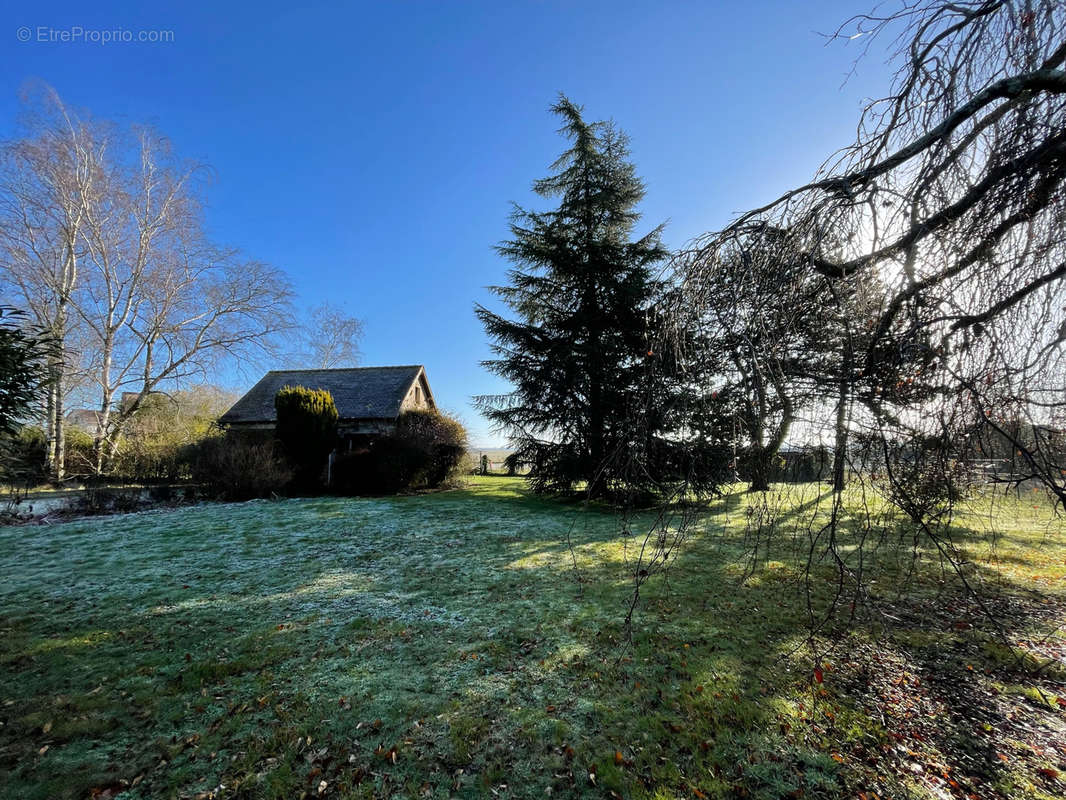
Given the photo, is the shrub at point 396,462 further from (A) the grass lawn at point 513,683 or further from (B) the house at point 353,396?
(A) the grass lawn at point 513,683

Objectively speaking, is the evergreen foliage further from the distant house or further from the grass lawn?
the distant house

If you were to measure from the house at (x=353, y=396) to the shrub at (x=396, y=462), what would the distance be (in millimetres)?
1636

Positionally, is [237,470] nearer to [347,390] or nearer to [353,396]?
[353,396]

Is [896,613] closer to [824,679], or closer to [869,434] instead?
[824,679]

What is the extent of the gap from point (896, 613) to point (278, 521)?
10475 mm

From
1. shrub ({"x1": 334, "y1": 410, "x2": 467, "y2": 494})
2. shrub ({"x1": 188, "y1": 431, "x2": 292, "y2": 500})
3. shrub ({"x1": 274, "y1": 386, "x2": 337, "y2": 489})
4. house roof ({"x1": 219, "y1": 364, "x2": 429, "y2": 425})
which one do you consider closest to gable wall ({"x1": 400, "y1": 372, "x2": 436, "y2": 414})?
house roof ({"x1": 219, "y1": 364, "x2": 429, "y2": 425})

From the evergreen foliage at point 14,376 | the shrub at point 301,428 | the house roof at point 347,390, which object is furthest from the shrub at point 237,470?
the evergreen foliage at point 14,376

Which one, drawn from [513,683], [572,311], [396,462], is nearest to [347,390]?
[396,462]

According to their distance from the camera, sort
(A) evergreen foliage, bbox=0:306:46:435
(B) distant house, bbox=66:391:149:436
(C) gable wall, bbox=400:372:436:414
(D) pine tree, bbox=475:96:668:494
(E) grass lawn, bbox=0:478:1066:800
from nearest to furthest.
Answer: (E) grass lawn, bbox=0:478:1066:800, (A) evergreen foliage, bbox=0:306:46:435, (D) pine tree, bbox=475:96:668:494, (B) distant house, bbox=66:391:149:436, (C) gable wall, bbox=400:372:436:414

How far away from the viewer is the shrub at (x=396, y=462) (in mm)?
14578

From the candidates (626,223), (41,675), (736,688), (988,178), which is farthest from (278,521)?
(626,223)

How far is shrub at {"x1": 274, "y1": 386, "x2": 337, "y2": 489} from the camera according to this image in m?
14.3

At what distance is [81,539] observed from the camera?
7.46 meters

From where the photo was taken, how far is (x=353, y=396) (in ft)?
62.3
